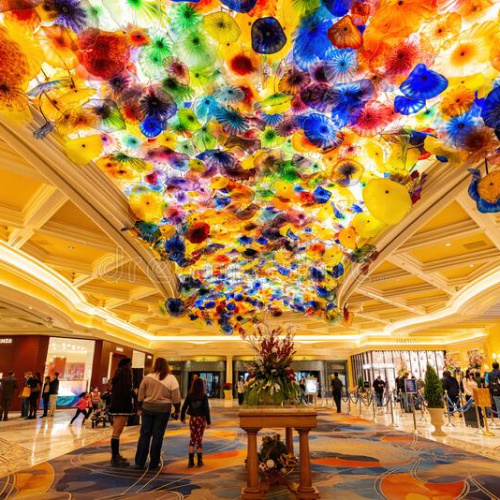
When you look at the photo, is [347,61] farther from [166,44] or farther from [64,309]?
[64,309]

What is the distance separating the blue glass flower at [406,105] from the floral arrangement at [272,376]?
2675 mm

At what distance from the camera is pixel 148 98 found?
129 inches

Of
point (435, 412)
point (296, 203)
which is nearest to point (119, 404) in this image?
point (296, 203)

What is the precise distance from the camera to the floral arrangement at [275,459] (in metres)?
4.12

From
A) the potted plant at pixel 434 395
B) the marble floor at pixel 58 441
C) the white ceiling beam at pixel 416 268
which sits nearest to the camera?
the marble floor at pixel 58 441

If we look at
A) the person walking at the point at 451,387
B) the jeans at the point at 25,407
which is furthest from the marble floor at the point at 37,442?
the person walking at the point at 451,387

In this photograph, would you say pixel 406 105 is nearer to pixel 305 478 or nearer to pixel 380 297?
pixel 305 478

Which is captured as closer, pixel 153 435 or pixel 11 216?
pixel 153 435

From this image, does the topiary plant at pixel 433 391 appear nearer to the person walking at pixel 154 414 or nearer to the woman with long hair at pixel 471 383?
the woman with long hair at pixel 471 383

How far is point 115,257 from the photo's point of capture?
9055 mm

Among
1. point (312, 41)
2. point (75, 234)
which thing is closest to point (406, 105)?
point (312, 41)

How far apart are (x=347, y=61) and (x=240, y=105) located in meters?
1.00

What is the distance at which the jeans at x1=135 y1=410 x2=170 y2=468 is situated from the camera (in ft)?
15.4

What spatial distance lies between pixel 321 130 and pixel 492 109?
1.41 m
